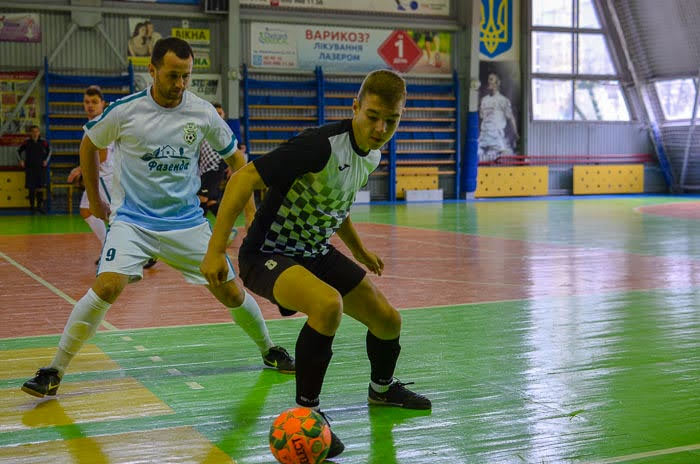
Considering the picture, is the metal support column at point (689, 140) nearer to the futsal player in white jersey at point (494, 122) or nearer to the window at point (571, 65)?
the window at point (571, 65)

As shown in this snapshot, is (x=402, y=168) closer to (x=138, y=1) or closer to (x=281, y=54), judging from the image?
(x=281, y=54)

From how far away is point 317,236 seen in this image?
4.25 m

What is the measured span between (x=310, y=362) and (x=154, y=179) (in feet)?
5.68

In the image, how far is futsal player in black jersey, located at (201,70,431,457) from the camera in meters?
3.82

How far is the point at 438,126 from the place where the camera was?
28.4 metres

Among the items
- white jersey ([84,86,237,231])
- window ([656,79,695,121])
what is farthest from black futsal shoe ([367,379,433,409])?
window ([656,79,695,121])

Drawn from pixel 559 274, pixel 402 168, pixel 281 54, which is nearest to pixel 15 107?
pixel 281 54

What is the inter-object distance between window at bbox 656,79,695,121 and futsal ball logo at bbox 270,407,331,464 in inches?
1160

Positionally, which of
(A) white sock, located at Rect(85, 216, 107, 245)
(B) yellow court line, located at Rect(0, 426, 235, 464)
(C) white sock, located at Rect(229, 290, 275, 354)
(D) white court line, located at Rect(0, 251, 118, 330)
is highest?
(A) white sock, located at Rect(85, 216, 107, 245)

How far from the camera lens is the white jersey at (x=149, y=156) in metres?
5.01

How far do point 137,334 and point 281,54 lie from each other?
792 inches

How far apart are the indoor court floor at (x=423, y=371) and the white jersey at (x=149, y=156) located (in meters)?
0.99

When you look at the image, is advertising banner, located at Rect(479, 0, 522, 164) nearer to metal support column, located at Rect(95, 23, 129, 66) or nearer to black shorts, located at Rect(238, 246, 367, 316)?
metal support column, located at Rect(95, 23, 129, 66)

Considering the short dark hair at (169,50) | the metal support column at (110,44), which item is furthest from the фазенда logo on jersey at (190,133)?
the metal support column at (110,44)
